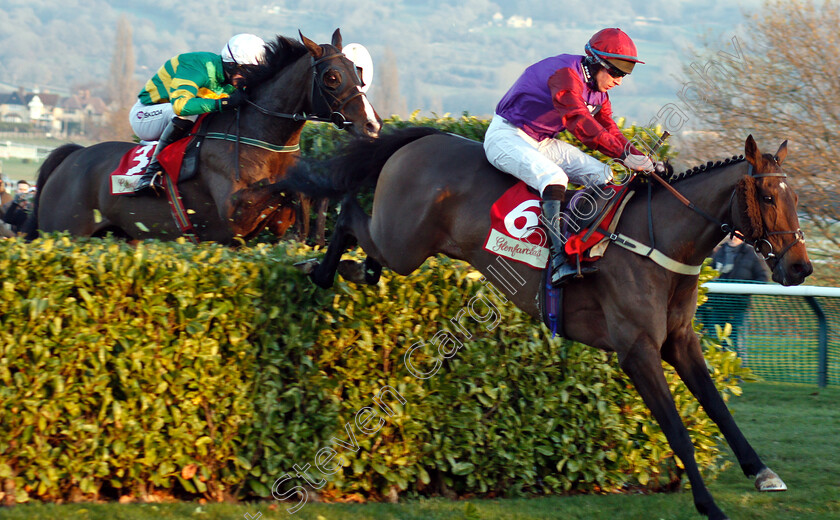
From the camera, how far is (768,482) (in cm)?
353

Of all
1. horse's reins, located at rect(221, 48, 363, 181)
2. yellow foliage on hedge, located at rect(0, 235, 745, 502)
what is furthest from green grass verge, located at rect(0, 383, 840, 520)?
horse's reins, located at rect(221, 48, 363, 181)

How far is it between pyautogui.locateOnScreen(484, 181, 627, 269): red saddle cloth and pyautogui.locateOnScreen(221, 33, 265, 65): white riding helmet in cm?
273

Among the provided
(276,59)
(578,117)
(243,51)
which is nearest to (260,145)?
(276,59)

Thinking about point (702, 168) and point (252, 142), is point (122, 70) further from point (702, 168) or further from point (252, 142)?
point (702, 168)

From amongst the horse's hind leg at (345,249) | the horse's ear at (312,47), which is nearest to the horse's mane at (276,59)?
the horse's ear at (312,47)

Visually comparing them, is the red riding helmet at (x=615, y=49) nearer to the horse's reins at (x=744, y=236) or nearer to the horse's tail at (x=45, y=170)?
the horse's reins at (x=744, y=236)

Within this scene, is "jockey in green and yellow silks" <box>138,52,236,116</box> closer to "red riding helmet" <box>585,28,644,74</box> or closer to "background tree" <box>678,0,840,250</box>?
"red riding helmet" <box>585,28,644,74</box>

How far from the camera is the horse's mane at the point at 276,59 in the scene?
572 centimetres

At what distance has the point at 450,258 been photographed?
4.37 metres

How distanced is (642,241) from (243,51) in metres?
3.47

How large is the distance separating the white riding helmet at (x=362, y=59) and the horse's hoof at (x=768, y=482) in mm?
3523

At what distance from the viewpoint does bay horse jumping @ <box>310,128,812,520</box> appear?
132 inches

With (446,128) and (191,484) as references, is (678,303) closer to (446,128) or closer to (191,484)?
(191,484)

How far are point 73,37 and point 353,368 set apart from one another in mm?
194349
